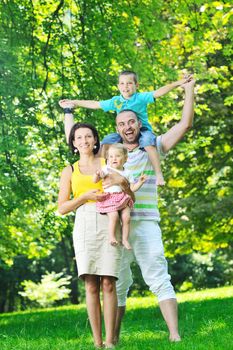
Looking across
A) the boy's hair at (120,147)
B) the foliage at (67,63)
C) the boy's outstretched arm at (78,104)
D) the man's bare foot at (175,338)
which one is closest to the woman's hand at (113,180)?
the boy's hair at (120,147)

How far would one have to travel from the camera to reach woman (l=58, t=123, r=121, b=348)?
18.3ft

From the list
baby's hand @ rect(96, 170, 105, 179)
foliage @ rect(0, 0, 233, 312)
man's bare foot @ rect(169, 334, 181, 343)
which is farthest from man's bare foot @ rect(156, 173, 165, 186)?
foliage @ rect(0, 0, 233, 312)

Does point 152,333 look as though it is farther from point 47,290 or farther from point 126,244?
point 47,290

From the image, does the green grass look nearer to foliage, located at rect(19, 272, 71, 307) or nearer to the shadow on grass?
the shadow on grass

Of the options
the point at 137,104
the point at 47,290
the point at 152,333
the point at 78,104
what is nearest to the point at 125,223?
the point at 137,104

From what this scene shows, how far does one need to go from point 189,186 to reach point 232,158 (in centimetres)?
165

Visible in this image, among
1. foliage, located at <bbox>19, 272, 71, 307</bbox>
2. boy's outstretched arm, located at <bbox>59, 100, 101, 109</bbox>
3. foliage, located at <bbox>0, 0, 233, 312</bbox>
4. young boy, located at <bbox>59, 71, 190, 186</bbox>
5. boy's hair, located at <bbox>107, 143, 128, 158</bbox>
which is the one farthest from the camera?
foliage, located at <bbox>19, 272, 71, 307</bbox>

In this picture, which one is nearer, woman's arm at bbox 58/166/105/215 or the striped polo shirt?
woman's arm at bbox 58/166/105/215

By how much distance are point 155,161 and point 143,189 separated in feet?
0.87

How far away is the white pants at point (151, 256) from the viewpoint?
231 inches

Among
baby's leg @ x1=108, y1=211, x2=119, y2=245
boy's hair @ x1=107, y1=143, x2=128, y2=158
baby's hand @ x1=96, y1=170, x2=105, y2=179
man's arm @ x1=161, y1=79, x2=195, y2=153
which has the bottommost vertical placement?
baby's leg @ x1=108, y1=211, x2=119, y2=245

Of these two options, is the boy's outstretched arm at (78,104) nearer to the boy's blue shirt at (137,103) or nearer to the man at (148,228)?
the boy's blue shirt at (137,103)

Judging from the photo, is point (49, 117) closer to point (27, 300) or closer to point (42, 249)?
point (42, 249)

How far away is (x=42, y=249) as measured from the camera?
22.1 metres
